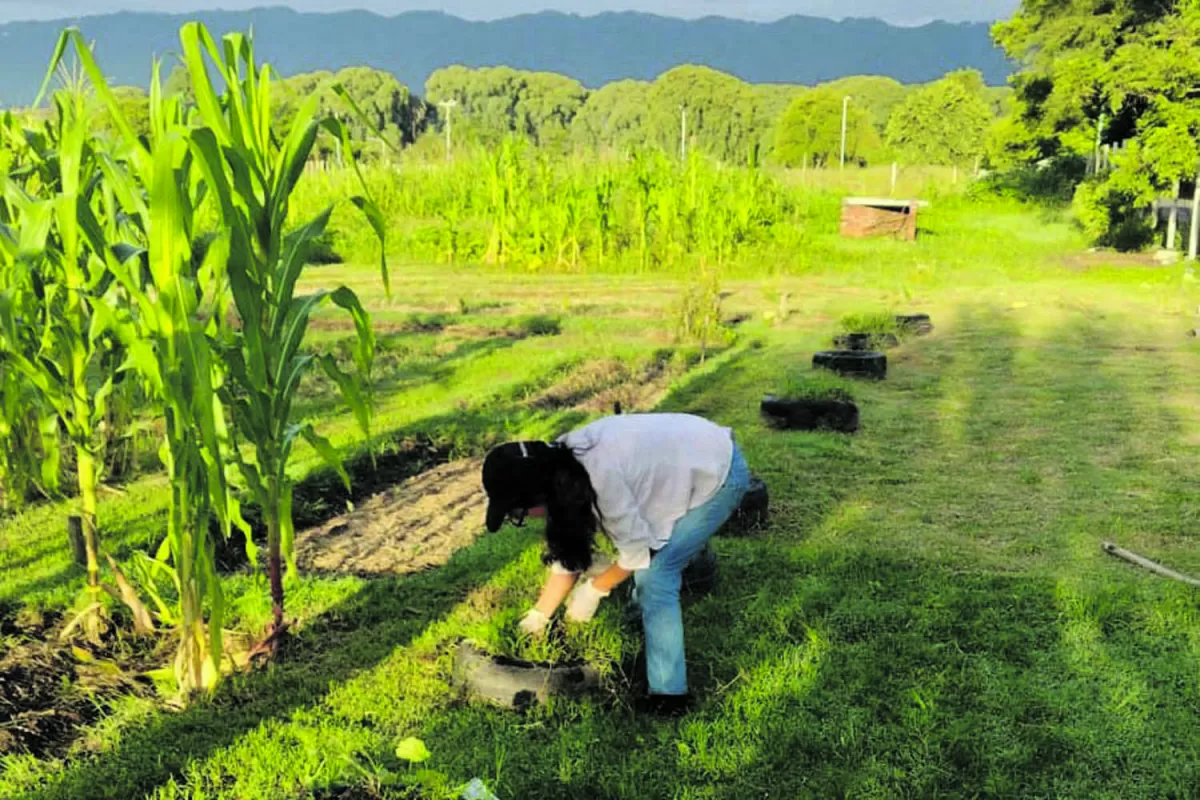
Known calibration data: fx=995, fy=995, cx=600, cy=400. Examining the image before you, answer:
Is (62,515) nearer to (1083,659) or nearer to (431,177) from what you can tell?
(1083,659)

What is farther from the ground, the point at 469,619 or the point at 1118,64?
the point at 1118,64

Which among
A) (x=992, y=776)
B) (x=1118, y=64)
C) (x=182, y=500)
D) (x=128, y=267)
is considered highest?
(x=1118, y=64)

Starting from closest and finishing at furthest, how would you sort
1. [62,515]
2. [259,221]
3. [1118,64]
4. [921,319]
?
1. [259,221]
2. [62,515]
3. [921,319]
4. [1118,64]

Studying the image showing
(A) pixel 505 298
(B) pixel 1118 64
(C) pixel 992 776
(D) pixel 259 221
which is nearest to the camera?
(C) pixel 992 776

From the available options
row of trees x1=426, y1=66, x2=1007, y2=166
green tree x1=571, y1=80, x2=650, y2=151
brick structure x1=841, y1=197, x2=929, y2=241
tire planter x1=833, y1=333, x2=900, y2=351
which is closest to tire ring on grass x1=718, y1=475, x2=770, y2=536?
tire planter x1=833, y1=333, x2=900, y2=351

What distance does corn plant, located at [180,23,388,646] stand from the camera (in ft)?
10.1

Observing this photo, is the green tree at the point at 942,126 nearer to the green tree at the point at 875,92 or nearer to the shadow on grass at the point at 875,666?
the green tree at the point at 875,92

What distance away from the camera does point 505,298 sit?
13547 millimetres

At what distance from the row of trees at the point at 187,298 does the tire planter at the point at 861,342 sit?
730 centimetres

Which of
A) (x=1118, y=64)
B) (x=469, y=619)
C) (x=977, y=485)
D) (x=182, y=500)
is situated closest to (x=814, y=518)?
(x=977, y=485)

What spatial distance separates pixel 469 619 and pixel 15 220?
8.58 feet

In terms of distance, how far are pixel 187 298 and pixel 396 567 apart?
2257 mm

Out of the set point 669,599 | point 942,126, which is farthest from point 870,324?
point 942,126

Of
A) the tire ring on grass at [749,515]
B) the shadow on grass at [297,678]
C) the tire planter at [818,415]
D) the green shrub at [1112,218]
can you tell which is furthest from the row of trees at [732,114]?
the shadow on grass at [297,678]
